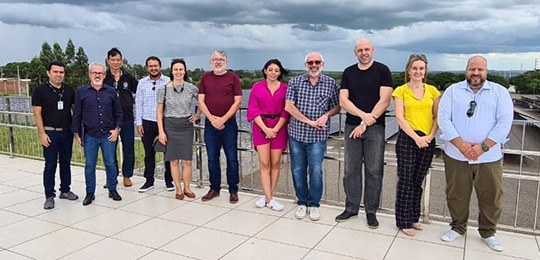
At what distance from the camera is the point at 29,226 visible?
11.8ft

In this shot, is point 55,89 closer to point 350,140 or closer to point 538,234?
point 350,140

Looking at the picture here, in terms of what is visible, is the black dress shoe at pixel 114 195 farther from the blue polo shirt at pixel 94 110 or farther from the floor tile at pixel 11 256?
the floor tile at pixel 11 256

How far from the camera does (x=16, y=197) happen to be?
447 centimetres

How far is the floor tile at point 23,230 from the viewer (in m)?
3.26

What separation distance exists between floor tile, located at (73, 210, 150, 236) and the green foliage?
259 ft

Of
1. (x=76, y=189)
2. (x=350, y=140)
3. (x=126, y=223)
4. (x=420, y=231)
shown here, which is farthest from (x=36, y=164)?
(x=420, y=231)

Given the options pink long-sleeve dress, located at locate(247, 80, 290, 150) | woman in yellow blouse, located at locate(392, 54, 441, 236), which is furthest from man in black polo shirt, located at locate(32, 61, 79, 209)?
woman in yellow blouse, located at locate(392, 54, 441, 236)

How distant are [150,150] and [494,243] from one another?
3481 mm

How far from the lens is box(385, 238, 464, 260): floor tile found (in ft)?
9.45

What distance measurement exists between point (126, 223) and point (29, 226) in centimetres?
86

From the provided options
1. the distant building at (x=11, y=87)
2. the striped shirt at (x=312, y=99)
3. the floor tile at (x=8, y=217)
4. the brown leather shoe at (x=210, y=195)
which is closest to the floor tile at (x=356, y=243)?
the striped shirt at (x=312, y=99)

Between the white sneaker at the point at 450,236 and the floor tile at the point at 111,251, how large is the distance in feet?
7.63

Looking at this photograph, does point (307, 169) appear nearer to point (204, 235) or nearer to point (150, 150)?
point (204, 235)

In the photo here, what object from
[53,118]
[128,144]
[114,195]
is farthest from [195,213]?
[53,118]
